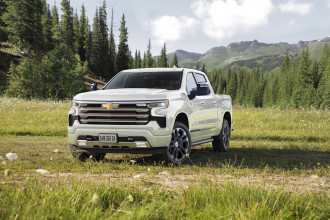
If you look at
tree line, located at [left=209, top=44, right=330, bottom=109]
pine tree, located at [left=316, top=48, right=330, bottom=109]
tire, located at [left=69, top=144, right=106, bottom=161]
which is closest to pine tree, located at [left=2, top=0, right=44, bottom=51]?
tree line, located at [left=209, top=44, right=330, bottom=109]

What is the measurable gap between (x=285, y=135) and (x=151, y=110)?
876 centimetres

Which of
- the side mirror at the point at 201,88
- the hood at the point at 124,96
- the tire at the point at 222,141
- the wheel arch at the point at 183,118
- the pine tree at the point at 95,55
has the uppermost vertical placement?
the pine tree at the point at 95,55

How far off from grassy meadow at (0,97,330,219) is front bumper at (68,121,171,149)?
1.35 ft

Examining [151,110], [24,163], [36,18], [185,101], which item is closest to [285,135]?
[185,101]

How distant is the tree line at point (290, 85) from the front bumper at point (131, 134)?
166ft

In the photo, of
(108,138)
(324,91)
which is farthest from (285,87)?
(108,138)

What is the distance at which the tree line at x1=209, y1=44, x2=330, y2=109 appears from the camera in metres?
94.2

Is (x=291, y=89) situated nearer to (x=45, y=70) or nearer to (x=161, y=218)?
(x=45, y=70)

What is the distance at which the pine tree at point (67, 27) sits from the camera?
255 ft

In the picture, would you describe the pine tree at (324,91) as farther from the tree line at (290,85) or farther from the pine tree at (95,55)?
the pine tree at (95,55)

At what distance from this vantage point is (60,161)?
7.37 metres

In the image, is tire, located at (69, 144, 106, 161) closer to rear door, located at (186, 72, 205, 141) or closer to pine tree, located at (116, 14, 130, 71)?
rear door, located at (186, 72, 205, 141)

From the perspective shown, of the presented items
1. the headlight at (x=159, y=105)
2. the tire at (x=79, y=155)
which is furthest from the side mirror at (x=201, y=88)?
the tire at (x=79, y=155)

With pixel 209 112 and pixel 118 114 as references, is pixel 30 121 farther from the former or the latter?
pixel 118 114
